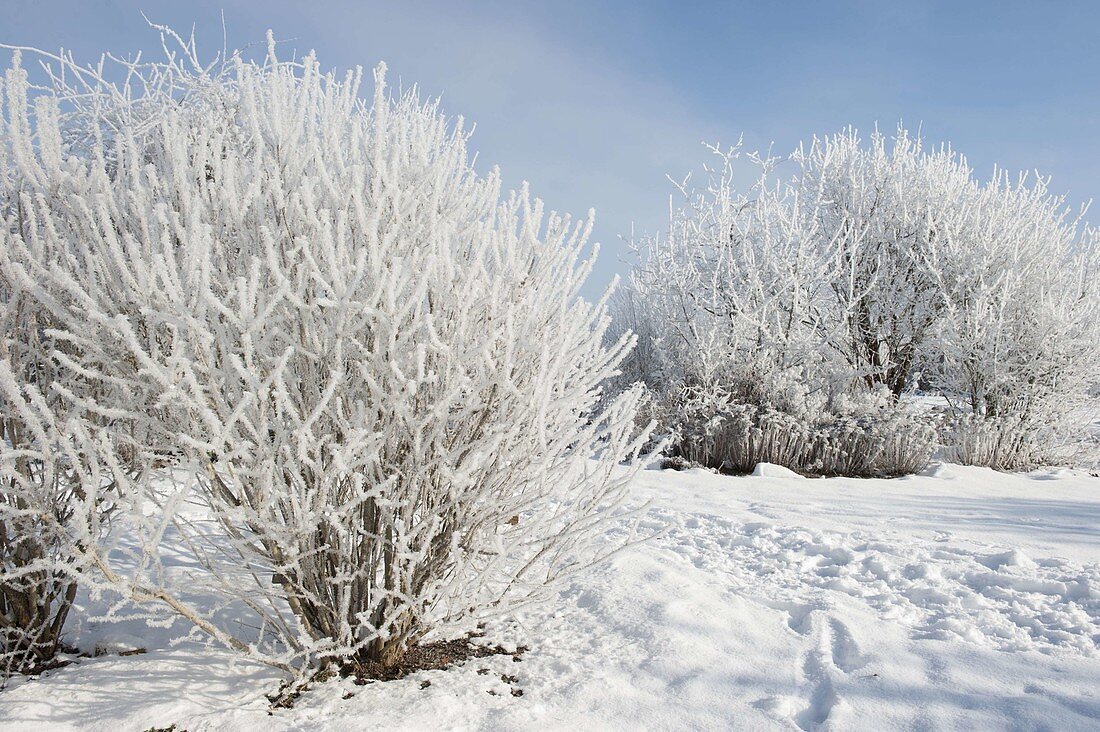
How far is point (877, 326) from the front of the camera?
35.8 ft

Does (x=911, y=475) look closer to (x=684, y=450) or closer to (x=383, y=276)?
(x=684, y=450)

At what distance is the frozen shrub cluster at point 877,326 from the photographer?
26.2 feet

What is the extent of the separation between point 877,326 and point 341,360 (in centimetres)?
1075

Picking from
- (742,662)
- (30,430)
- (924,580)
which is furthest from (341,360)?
(924,580)

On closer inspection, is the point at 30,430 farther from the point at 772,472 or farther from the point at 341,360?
the point at 772,472

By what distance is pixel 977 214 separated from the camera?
10.2m

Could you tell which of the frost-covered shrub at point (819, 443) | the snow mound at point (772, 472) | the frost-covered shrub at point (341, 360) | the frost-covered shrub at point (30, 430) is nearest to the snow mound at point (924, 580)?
the frost-covered shrub at point (341, 360)

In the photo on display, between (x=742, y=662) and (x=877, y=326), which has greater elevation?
(x=877, y=326)

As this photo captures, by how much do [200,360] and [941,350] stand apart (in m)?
10.1

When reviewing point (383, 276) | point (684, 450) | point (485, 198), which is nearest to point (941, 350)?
point (684, 450)

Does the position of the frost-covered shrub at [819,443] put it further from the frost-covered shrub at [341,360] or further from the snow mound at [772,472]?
the frost-covered shrub at [341,360]

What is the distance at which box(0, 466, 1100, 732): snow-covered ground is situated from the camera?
2.14 m

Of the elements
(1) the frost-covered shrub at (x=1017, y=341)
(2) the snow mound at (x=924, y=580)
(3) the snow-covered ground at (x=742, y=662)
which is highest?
(1) the frost-covered shrub at (x=1017, y=341)

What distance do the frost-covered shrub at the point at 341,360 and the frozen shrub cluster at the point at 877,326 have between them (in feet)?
19.1
